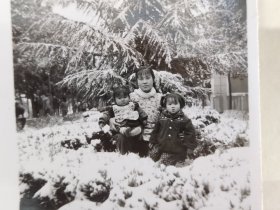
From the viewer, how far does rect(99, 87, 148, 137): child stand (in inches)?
19.2

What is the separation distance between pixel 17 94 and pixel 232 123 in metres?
0.30

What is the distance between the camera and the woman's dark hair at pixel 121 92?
49 centimetres

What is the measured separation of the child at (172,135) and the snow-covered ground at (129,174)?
12 mm

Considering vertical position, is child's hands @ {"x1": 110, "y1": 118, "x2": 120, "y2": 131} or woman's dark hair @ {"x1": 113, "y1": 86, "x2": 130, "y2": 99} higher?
woman's dark hair @ {"x1": 113, "y1": 86, "x2": 130, "y2": 99}

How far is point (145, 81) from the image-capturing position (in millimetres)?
491

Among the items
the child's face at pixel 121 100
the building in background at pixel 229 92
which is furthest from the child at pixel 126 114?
the building in background at pixel 229 92

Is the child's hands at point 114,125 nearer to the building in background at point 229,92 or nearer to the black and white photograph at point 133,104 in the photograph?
the black and white photograph at point 133,104

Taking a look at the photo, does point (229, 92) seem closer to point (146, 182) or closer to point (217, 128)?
point (217, 128)

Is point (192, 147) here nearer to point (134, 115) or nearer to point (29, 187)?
point (134, 115)

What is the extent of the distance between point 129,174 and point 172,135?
8 centimetres

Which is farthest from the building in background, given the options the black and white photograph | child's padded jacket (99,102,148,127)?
child's padded jacket (99,102,148,127)

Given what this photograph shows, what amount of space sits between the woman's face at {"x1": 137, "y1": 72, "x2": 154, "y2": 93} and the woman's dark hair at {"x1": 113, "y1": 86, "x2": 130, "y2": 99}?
0.8 inches

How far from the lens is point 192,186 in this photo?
20.0 inches

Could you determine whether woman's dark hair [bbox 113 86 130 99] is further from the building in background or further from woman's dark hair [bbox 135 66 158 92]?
the building in background
